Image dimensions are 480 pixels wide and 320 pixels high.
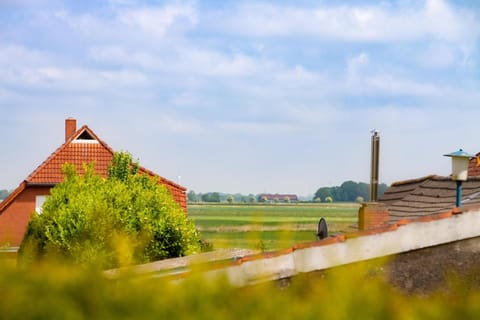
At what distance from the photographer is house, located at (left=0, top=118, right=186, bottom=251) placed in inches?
1542

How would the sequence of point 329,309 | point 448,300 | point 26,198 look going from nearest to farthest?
point 329,309, point 448,300, point 26,198

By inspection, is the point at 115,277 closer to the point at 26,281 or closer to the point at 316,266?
the point at 26,281

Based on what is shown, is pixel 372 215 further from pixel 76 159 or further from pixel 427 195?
pixel 76 159

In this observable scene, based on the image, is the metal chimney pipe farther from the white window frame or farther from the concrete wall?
the white window frame

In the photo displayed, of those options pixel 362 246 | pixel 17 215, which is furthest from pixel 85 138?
pixel 362 246

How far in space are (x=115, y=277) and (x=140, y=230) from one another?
21.3 meters

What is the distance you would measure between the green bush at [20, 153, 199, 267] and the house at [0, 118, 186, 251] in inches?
412

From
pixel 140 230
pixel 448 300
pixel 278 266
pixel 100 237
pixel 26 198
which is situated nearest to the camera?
pixel 448 300

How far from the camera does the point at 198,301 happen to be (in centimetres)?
597

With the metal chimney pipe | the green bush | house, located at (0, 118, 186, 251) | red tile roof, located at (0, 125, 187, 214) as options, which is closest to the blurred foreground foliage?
the green bush

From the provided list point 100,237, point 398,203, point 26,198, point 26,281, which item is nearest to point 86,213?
point 100,237

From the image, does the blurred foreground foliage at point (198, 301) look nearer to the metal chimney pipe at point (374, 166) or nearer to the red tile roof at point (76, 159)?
the metal chimney pipe at point (374, 166)

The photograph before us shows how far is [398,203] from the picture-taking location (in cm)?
2697

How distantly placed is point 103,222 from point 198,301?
2054 centimetres
